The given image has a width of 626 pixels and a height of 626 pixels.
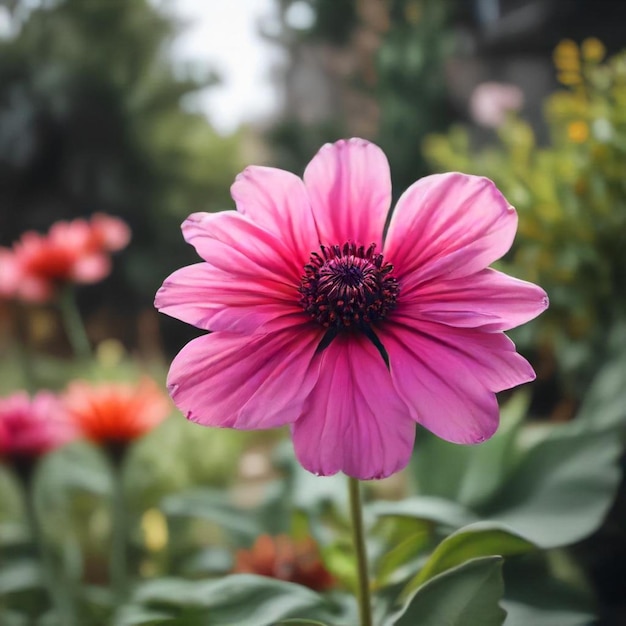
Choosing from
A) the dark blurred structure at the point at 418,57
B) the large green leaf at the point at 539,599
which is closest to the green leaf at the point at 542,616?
the large green leaf at the point at 539,599

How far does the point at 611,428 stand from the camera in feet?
1.30

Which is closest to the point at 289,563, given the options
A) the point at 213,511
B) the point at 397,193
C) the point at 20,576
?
the point at 213,511

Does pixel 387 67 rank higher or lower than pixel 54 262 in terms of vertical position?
higher

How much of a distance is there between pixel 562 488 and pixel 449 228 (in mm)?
203

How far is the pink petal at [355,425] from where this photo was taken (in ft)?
0.70

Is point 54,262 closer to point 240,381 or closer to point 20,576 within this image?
point 20,576

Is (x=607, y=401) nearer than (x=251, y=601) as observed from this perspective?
No

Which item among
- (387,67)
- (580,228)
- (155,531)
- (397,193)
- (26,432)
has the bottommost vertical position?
(155,531)

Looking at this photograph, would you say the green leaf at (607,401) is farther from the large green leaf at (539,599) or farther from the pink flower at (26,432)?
the pink flower at (26,432)

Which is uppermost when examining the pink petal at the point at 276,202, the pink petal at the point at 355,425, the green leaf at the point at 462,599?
the pink petal at the point at 276,202

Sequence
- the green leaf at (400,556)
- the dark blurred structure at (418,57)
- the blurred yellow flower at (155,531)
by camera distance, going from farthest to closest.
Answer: the dark blurred structure at (418,57), the blurred yellow flower at (155,531), the green leaf at (400,556)

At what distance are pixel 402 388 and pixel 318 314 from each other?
0.05m

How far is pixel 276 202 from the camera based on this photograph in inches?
10.0

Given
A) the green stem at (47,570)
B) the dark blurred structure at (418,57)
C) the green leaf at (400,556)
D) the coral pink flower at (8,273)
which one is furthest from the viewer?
the dark blurred structure at (418,57)
